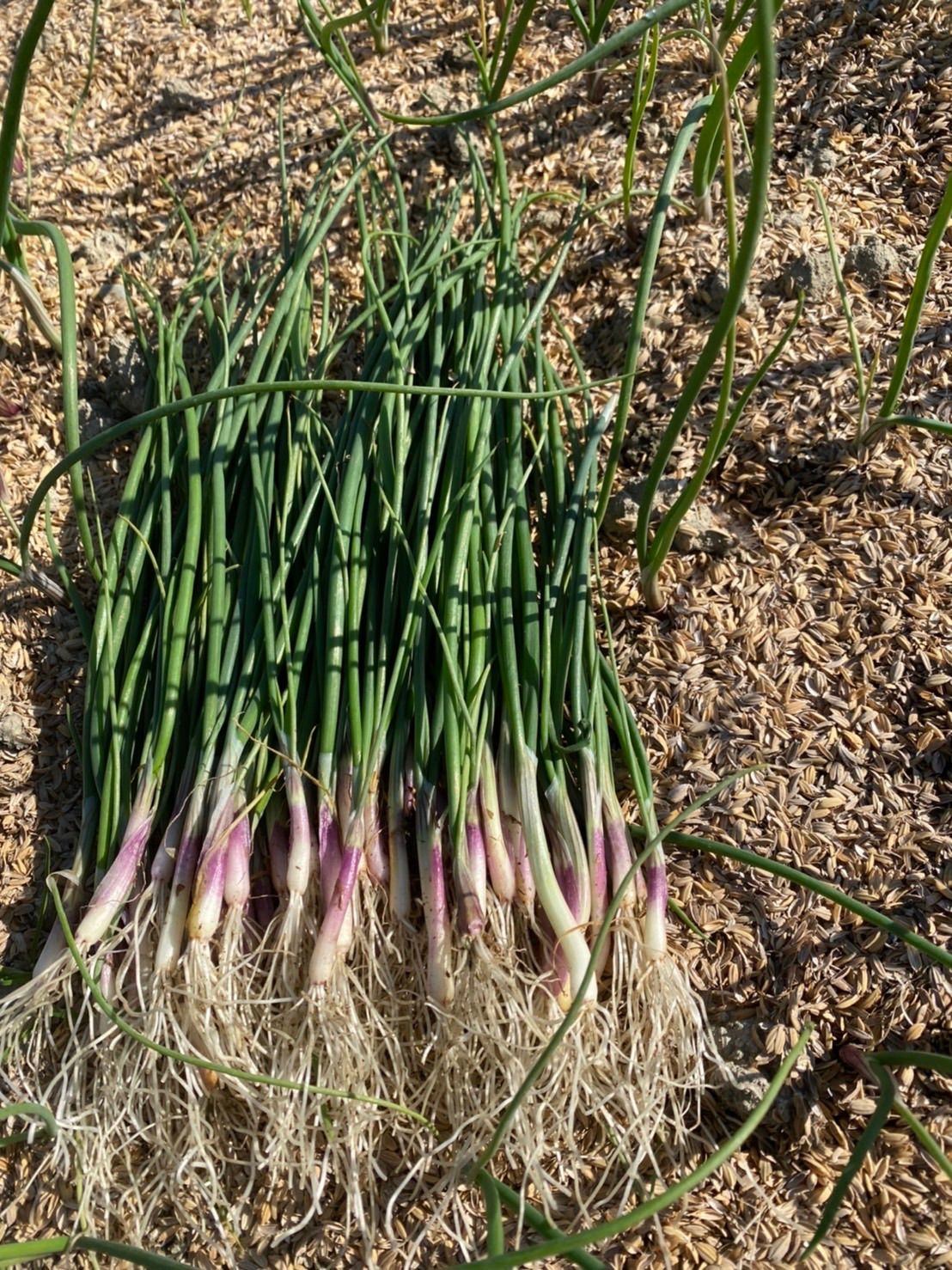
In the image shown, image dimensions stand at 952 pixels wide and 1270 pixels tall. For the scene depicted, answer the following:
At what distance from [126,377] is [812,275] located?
4.03ft

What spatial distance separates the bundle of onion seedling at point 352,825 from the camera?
1.14 metres

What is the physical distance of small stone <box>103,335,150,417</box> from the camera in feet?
5.72

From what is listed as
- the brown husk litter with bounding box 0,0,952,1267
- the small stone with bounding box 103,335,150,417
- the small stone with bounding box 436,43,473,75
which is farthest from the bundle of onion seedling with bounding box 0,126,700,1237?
the small stone with bounding box 436,43,473,75

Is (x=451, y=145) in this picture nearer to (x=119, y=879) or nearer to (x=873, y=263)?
(x=873, y=263)

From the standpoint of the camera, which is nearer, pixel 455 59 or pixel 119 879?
pixel 119 879

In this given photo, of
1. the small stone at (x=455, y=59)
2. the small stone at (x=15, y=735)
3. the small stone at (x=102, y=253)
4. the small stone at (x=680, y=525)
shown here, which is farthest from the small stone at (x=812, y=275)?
the small stone at (x=15, y=735)

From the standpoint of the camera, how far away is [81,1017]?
1.21 metres

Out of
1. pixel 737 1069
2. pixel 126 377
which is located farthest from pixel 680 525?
pixel 126 377

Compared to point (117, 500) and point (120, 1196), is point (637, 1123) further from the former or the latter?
point (117, 500)

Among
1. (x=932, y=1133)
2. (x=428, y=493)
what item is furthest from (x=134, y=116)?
(x=932, y=1133)

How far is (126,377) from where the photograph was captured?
1.75 m

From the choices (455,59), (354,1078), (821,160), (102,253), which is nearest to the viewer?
(354,1078)

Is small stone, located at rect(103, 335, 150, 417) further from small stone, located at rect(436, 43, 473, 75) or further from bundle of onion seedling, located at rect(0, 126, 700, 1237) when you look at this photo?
small stone, located at rect(436, 43, 473, 75)

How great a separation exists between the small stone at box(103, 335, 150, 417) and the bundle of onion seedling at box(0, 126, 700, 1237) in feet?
1.08
